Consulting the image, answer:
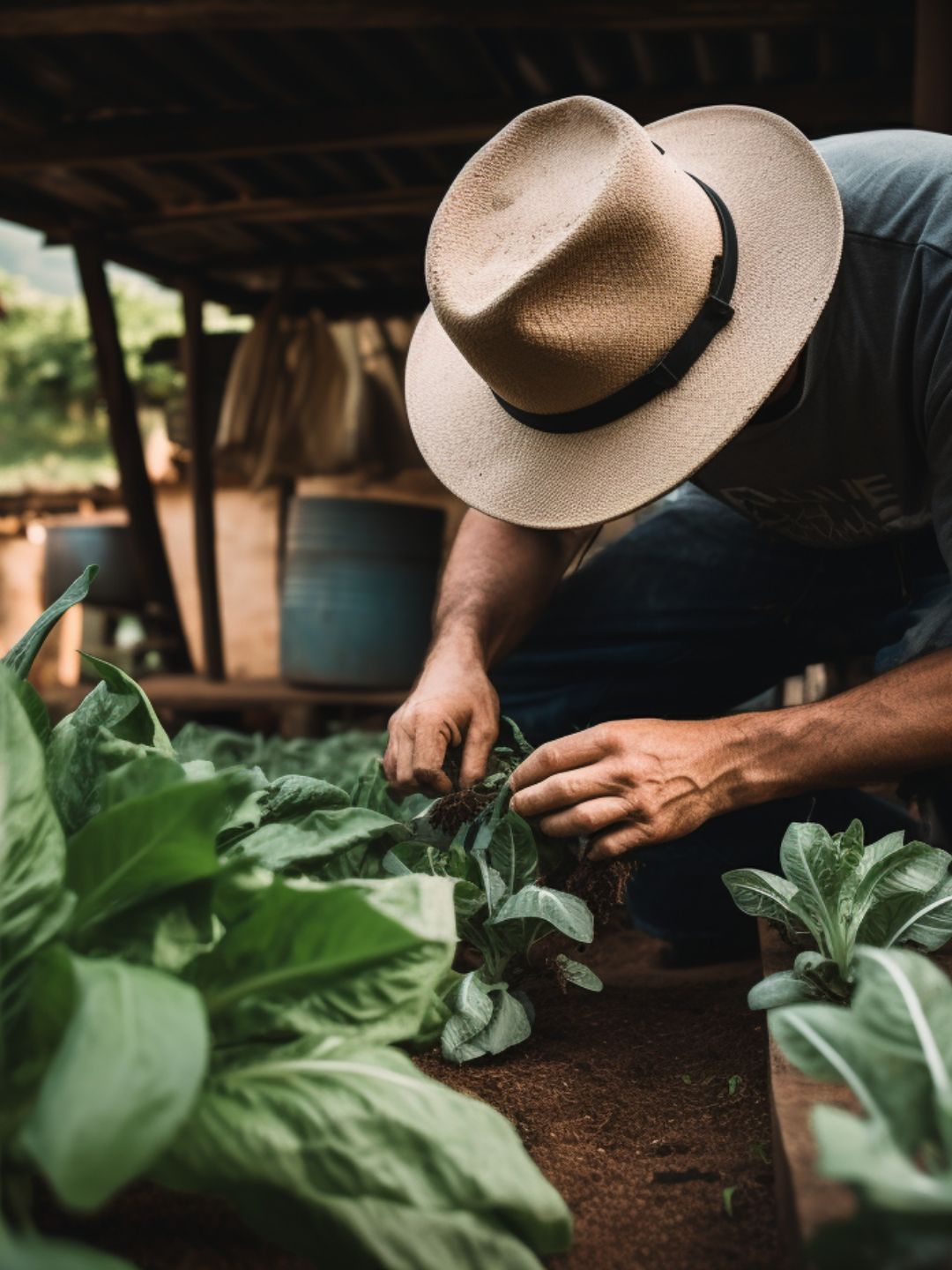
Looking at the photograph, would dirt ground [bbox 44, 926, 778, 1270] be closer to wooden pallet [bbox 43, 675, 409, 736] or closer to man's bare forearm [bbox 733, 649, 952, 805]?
man's bare forearm [bbox 733, 649, 952, 805]

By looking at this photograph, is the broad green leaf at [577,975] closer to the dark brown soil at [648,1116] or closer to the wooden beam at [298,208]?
the dark brown soil at [648,1116]

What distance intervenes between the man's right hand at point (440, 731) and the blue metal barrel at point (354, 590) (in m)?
3.06

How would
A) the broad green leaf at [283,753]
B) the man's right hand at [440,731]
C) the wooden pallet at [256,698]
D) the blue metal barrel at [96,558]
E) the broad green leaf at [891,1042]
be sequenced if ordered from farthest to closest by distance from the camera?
the blue metal barrel at [96,558]
the wooden pallet at [256,698]
the broad green leaf at [283,753]
the man's right hand at [440,731]
the broad green leaf at [891,1042]

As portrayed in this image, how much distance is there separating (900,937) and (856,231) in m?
1.06

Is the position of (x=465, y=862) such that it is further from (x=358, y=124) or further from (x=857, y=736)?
(x=358, y=124)

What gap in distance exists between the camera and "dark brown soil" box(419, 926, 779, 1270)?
44.8 inches

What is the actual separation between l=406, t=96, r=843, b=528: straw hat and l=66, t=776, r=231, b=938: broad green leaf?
0.85 metres

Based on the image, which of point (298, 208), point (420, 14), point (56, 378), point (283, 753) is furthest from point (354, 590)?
point (56, 378)

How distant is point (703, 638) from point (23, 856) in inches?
68.2

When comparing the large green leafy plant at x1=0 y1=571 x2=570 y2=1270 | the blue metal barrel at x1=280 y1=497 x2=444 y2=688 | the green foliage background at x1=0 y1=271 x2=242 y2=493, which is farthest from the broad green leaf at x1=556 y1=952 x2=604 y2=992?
the green foliage background at x1=0 y1=271 x2=242 y2=493

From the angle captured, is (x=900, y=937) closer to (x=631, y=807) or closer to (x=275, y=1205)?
(x=631, y=807)

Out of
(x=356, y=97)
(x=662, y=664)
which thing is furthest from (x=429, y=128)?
(x=662, y=664)

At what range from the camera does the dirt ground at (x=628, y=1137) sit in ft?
3.57

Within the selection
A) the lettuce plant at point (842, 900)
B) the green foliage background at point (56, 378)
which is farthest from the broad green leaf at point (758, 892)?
the green foliage background at point (56, 378)
